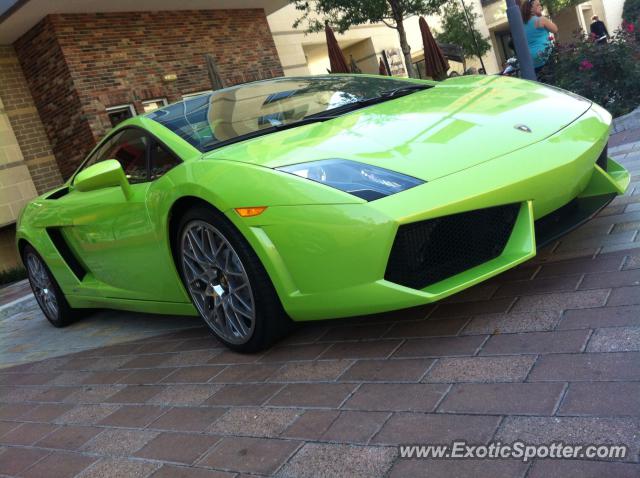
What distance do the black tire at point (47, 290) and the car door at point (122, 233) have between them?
772 mm

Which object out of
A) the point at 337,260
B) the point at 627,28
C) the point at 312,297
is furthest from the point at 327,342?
the point at 627,28

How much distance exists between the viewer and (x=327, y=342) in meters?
2.87

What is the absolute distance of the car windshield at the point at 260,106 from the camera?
3.23 metres

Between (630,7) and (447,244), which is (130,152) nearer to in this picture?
(447,244)

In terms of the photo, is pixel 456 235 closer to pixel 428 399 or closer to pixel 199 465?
pixel 428 399

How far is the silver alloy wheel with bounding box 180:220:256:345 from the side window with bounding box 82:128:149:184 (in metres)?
0.60

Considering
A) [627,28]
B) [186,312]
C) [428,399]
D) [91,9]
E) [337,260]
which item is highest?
[91,9]

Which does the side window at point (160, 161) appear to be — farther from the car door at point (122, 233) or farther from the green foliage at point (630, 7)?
the green foliage at point (630, 7)

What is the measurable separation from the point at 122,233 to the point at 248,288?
1089 mm

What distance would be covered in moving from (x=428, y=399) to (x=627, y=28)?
7.22 meters

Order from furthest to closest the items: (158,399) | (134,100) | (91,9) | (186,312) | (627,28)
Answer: (134,100) → (91,9) → (627,28) → (186,312) → (158,399)

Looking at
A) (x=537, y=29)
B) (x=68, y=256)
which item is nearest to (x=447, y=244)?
(x=68, y=256)

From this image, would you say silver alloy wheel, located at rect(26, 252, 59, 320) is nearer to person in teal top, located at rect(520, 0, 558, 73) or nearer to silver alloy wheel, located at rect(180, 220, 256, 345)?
silver alloy wheel, located at rect(180, 220, 256, 345)

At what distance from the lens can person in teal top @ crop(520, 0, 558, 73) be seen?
7269 mm
